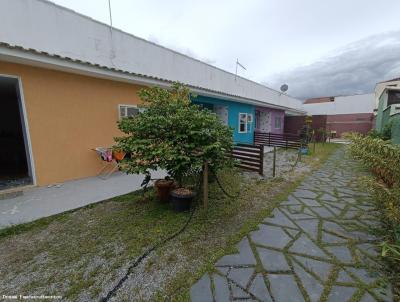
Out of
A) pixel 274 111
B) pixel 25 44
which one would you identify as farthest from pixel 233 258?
pixel 274 111

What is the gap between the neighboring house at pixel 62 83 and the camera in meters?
4.73

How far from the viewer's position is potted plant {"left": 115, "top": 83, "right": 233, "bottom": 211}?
3.46 m

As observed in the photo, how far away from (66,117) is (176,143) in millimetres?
3685

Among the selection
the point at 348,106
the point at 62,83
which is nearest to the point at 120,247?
the point at 62,83

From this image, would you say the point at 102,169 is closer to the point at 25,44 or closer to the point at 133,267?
the point at 25,44

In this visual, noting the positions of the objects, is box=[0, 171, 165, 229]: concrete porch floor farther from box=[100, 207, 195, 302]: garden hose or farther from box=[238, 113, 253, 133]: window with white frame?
box=[238, 113, 253, 133]: window with white frame

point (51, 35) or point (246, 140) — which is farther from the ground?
point (51, 35)

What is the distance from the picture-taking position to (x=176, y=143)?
3.57m

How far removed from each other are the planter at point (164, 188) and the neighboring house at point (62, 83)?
10.0 feet

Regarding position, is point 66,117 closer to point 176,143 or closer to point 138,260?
point 176,143

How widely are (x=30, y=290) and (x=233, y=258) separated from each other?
226 centimetres

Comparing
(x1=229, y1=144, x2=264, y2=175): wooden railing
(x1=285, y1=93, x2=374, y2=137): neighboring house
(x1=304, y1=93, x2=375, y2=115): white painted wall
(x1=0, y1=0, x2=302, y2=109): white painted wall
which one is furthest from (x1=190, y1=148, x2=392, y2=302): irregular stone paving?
(x1=304, y1=93, x2=375, y2=115): white painted wall

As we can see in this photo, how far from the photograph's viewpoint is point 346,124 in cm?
2659

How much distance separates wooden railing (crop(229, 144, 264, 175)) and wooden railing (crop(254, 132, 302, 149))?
656cm
